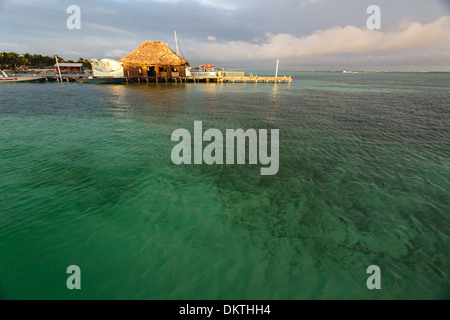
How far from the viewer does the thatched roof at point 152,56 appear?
50375 millimetres

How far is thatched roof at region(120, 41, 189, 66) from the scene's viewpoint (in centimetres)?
5038

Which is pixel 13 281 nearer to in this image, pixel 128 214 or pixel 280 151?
pixel 128 214

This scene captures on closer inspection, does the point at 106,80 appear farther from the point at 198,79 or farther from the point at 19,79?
the point at 198,79

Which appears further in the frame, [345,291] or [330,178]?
[330,178]

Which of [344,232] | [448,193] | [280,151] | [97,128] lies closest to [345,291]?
[344,232]

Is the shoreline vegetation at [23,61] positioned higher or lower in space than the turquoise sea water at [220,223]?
higher

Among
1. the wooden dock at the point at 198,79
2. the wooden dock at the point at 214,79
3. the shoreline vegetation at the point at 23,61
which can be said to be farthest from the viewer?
the shoreline vegetation at the point at 23,61

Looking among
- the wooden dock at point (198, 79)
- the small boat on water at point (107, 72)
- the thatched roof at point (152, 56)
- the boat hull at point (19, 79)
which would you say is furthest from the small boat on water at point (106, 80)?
the boat hull at point (19, 79)

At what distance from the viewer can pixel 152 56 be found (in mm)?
50375

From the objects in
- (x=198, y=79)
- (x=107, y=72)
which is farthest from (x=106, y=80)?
(x=198, y=79)

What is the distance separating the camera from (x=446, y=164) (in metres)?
9.88

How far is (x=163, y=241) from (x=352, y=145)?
12.2 meters

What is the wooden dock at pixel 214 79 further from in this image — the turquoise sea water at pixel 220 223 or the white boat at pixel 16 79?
the turquoise sea water at pixel 220 223

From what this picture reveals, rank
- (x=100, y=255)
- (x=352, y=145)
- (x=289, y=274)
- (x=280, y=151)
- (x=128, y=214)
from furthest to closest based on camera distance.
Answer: (x=352, y=145)
(x=280, y=151)
(x=128, y=214)
(x=100, y=255)
(x=289, y=274)
